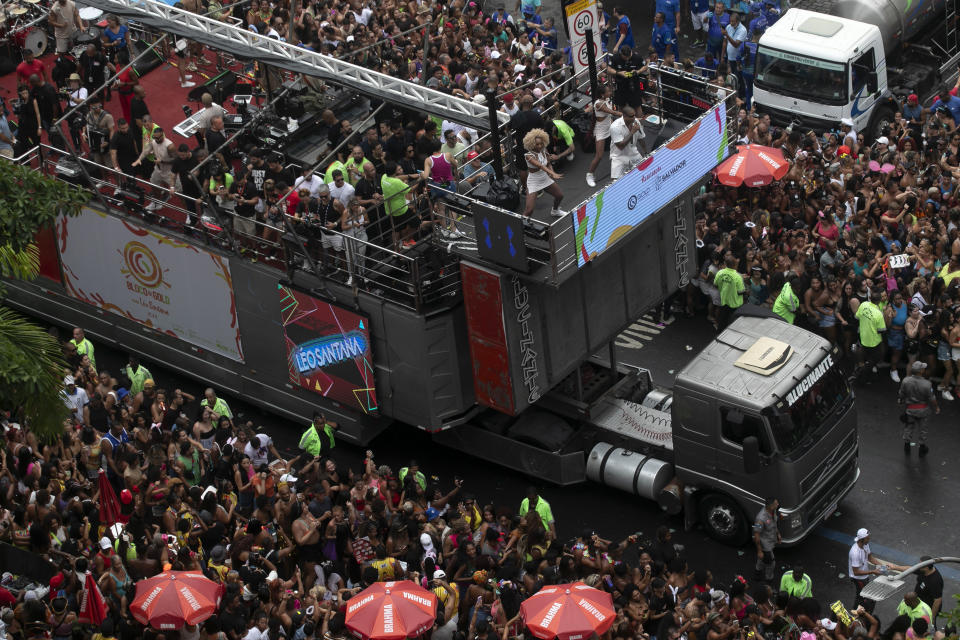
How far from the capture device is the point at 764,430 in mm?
17328

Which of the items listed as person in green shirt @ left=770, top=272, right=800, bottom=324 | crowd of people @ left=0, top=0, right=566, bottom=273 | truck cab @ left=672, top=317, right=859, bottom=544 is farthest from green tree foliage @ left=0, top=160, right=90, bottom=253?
person in green shirt @ left=770, top=272, right=800, bottom=324

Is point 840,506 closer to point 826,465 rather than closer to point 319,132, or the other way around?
point 826,465

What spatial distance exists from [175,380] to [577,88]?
25.1 feet

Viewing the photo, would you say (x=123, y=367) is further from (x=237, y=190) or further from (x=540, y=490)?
(x=540, y=490)

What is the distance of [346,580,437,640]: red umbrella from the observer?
14.8 metres

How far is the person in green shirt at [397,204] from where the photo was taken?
1945 cm

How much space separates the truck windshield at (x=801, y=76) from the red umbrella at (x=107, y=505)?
14.7 metres

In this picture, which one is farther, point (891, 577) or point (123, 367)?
point (123, 367)

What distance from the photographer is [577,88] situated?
20.0 metres

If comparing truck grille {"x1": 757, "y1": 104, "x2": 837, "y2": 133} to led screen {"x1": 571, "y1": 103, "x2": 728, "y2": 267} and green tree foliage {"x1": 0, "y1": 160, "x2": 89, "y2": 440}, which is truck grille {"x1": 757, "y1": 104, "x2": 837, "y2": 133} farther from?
green tree foliage {"x1": 0, "y1": 160, "x2": 89, "y2": 440}

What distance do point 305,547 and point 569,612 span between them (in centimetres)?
395

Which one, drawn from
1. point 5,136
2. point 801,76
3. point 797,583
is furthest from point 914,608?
point 5,136

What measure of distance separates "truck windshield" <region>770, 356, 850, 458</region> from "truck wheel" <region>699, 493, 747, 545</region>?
1166 millimetres

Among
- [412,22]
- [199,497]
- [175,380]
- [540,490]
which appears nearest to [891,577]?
[540,490]
